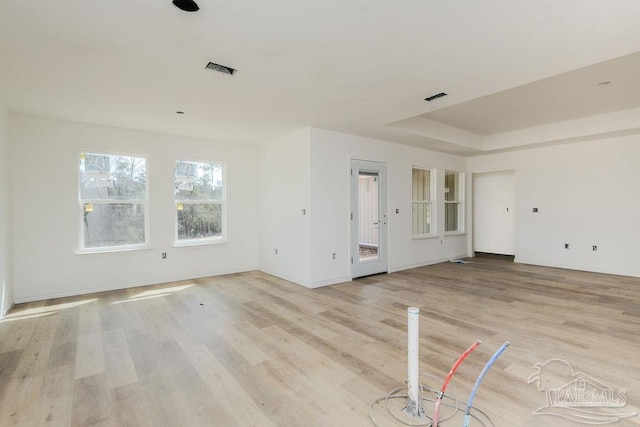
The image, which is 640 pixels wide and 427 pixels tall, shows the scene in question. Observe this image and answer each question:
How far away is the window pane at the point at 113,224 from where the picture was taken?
467cm

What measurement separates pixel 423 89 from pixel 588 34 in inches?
53.9

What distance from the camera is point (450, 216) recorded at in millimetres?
7496

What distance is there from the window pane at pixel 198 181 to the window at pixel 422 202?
4029mm

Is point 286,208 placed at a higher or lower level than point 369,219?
higher

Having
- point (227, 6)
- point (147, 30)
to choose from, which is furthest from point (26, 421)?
point (227, 6)

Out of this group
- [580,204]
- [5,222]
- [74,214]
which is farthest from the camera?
[580,204]

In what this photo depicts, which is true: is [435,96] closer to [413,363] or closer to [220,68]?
[220,68]

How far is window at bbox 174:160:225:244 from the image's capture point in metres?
5.48

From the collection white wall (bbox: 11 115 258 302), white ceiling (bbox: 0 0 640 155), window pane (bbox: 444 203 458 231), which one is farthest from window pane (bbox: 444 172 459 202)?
white wall (bbox: 11 115 258 302)

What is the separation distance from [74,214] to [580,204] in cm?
885

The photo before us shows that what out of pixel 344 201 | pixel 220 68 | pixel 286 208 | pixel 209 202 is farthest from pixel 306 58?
pixel 209 202

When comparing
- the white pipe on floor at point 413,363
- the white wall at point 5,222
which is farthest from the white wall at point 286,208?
the white wall at point 5,222

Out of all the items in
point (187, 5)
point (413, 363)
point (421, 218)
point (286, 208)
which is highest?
point (187, 5)

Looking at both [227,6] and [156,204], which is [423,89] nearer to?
[227,6]
